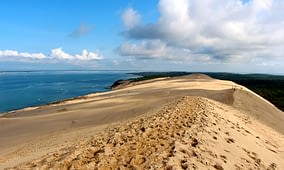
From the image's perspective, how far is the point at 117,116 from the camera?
18688 mm

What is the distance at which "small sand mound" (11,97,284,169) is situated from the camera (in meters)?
7.77

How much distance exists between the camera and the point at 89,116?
2034 cm

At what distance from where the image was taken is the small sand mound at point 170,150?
7.77m

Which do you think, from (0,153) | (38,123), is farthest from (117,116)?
(0,153)

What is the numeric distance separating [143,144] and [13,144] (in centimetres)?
861

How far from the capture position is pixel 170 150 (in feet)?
27.6

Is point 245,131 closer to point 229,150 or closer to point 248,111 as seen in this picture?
point 229,150

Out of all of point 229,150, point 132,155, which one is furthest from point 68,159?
point 229,150

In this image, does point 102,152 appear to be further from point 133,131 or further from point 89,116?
point 89,116

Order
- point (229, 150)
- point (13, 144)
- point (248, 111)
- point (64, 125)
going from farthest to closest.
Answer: point (248, 111) < point (64, 125) < point (13, 144) < point (229, 150)

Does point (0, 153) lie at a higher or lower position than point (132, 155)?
lower

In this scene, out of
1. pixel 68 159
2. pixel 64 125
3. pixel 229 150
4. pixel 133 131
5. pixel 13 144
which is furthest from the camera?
pixel 64 125

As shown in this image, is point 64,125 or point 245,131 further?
point 64,125

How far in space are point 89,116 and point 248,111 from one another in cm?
910
